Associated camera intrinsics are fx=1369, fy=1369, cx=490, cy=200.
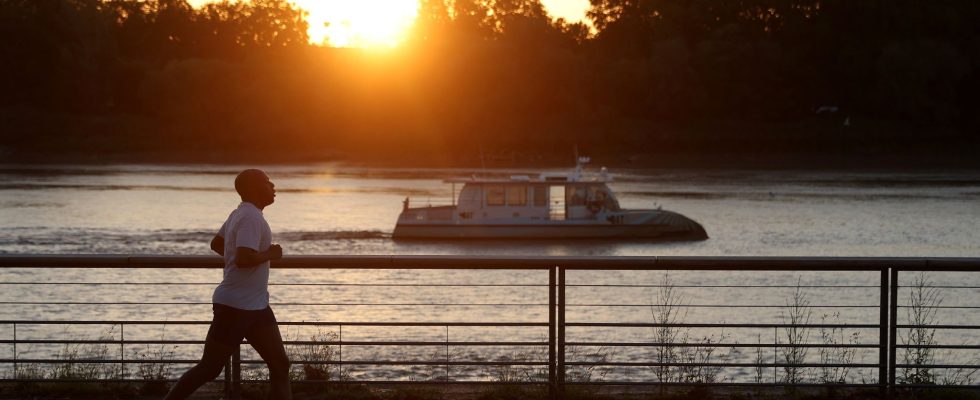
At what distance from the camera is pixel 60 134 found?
113 meters

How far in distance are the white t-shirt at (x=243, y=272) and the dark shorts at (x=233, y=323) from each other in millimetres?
35

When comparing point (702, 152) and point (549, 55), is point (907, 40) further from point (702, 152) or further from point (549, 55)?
point (549, 55)

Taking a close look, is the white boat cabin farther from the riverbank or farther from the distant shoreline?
the riverbank

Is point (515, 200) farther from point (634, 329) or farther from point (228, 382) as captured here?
point (228, 382)

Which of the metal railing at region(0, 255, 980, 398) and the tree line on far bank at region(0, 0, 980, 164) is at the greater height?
the tree line on far bank at region(0, 0, 980, 164)

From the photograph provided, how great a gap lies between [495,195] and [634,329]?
1056 inches

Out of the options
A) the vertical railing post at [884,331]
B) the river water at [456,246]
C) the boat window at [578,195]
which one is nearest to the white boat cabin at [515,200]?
the boat window at [578,195]

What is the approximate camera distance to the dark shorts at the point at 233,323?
7.94 m

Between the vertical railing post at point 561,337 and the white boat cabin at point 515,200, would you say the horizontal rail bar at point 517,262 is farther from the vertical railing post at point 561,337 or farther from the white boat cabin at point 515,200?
the white boat cabin at point 515,200

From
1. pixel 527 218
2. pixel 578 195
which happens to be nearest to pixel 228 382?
pixel 527 218

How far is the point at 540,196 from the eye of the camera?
5003cm

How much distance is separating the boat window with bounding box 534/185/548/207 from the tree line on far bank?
2442 inches

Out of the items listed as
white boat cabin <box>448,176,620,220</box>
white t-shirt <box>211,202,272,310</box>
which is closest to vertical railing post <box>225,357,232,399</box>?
white t-shirt <box>211,202,272,310</box>

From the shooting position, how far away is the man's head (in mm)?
7984
